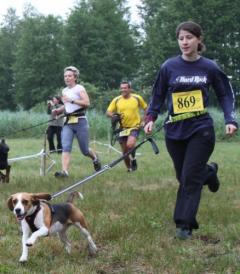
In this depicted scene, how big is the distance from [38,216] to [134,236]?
4.19ft

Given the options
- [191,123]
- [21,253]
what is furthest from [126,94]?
[21,253]

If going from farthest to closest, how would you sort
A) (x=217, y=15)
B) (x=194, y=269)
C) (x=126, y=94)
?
(x=217, y=15), (x=126, y=94), (x=194, y=269)

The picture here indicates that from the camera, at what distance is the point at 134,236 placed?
552 centimetres

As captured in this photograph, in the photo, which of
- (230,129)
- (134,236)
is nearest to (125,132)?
(134,236)

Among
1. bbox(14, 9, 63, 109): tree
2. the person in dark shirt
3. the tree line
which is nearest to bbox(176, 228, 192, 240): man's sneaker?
the person in dark shirt

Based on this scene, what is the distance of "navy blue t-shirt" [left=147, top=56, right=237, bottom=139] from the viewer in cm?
537

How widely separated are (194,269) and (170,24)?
165 feet

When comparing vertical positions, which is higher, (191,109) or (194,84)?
(194,84)

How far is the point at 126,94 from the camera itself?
37.6ft

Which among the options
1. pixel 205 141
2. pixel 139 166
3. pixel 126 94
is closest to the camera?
pixel 205 141

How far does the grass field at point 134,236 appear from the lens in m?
4.55

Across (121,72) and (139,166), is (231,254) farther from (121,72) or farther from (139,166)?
(121,72)

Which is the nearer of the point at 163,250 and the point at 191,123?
the point at 163,250

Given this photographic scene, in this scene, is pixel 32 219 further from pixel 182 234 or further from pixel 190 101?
pixel 190 101
